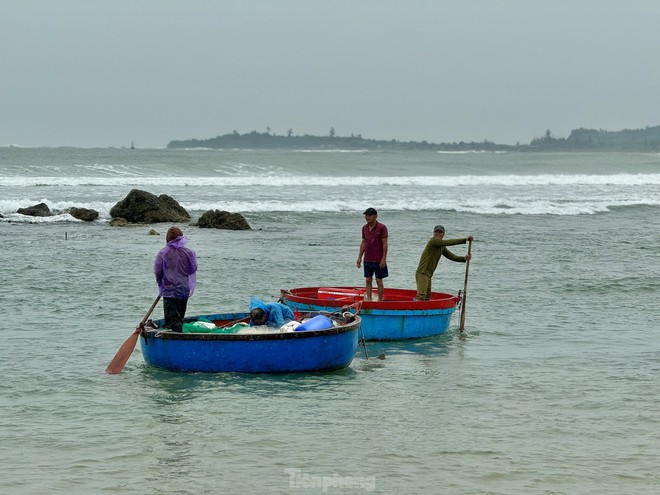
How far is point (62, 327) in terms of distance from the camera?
1473 centimetres

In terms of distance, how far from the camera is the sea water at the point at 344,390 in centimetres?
841

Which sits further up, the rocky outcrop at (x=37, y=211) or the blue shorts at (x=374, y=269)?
the blue shorts at (x=374, y=269)

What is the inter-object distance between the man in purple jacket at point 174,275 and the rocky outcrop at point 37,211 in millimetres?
22952

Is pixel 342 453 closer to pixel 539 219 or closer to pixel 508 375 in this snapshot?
pixel 508 375

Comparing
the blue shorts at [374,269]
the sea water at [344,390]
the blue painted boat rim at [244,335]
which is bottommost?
the sea water at [344,390]

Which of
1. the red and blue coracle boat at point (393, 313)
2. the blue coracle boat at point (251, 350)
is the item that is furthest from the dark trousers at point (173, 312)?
the red and blue coracle boat at point (393, 313)

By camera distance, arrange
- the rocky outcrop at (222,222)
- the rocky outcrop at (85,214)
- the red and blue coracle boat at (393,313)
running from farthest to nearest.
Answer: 1. the rocky outcrop at (85,214)
2. the rocky outcrop at (222,222)
3. the red and blue coracle boat at (393,313)

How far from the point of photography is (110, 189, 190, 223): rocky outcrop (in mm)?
32750

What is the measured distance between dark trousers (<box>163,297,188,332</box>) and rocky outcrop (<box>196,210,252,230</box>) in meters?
19.0

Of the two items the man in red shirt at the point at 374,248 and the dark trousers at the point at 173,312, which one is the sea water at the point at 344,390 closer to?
the dark trousers at the point at 173,312

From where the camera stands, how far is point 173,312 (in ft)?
39.3

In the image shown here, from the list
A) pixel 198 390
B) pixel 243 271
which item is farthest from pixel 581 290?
pixel 198 390

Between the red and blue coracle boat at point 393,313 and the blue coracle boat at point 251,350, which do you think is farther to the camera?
the red and blue coracle boat at point 393,313

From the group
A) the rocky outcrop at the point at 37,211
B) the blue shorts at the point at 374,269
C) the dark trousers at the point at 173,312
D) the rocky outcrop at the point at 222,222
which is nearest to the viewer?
the dark trousers at the point at 173,312
